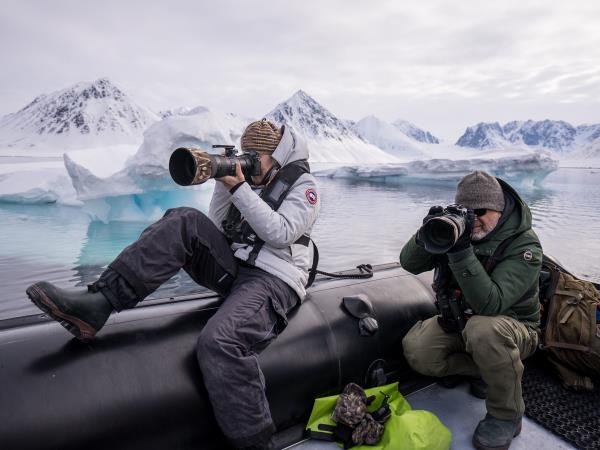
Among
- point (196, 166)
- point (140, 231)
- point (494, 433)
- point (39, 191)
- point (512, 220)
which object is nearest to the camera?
point (196, 166)

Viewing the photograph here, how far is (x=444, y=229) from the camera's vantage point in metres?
1.68

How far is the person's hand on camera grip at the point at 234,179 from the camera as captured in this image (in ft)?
5.69

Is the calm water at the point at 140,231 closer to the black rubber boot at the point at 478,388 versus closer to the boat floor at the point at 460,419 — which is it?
the boat floor at the point at 460,419

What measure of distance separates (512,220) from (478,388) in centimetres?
95

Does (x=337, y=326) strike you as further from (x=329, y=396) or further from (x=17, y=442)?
(x=17, y=442)

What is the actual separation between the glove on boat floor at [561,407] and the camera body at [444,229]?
3.58ft

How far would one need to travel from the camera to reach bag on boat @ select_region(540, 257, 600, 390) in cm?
217

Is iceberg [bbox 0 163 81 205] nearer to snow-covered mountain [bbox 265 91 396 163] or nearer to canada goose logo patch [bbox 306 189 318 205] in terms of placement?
canada goose logo patch [bbox 306 189 318 205]

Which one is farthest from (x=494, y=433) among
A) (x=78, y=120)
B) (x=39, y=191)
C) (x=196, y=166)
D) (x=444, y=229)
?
(x=78, y=120)

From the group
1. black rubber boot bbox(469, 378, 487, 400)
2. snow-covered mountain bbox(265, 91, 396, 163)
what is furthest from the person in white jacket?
snow-covered mountain bbox(265, 91, 396, 163)

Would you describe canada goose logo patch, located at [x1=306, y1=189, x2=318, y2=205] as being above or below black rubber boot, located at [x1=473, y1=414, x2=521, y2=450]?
above

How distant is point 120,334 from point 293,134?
1.20 meters

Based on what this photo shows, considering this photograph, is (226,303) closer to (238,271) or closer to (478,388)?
(238,271)

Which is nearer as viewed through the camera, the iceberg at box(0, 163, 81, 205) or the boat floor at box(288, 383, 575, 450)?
the boat floor at box(288, 383, 575, 450)
